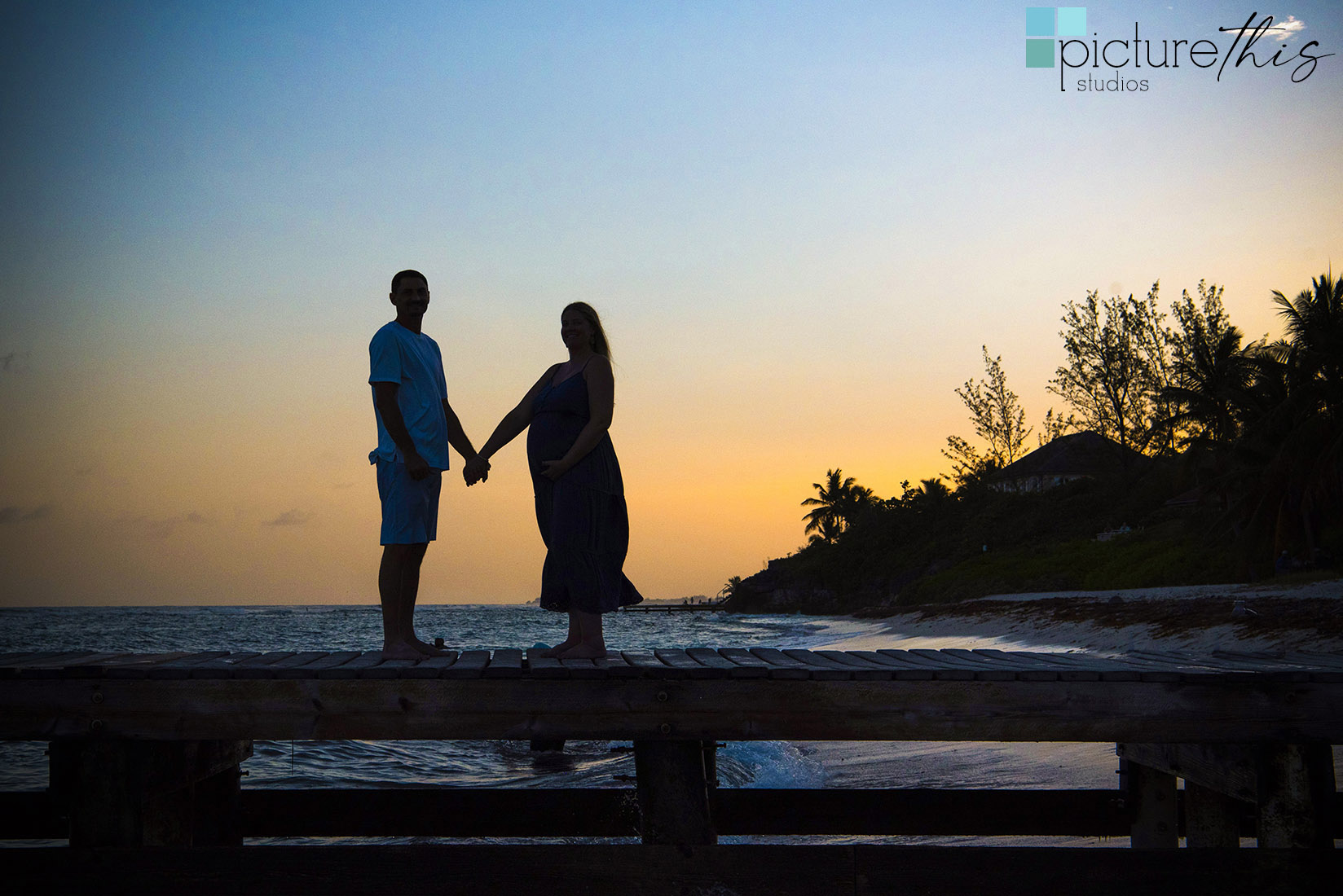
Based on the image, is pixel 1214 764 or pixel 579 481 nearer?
pixel 1214 764

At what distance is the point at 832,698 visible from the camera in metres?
3.62

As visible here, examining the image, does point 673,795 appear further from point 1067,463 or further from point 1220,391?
point 1067,463

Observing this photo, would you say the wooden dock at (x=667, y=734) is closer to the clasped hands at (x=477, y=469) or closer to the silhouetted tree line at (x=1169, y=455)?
the clasped hands at (x=477, y=469)

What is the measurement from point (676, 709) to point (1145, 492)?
5101 centimetres

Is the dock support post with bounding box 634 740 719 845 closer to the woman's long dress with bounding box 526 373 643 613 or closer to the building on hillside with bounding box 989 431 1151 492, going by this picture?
the woman's long dress with bounding box 526 373 643 613

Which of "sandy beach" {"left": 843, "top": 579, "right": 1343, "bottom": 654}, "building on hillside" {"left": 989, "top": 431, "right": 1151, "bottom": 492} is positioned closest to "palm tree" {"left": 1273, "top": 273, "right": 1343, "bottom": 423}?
"sandy beach" {"left": 843, "top": 579, "right": 1343, "bottom": 654}

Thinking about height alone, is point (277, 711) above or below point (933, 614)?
above

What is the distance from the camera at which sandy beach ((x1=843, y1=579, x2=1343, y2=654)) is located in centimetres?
1339

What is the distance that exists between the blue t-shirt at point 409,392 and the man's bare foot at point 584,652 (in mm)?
1078

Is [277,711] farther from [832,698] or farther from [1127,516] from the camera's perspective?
[1127,516]

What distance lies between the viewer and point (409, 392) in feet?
15.5

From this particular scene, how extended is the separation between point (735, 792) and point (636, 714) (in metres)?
1.76

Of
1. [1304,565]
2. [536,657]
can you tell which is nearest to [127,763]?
[536,657]

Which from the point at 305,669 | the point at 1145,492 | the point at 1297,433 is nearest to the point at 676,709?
the point at 305,669
